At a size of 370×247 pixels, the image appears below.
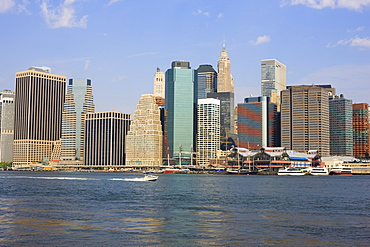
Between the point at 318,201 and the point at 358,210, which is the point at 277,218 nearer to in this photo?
the point at 358,210

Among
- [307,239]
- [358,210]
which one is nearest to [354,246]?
[307,239]

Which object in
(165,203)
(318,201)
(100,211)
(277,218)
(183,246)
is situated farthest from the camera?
(318,201)

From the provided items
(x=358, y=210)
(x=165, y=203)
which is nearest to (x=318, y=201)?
(x=358, y=210)

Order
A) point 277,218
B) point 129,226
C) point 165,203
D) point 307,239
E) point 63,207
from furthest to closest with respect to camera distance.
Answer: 1. point 165,203
2. point 63,207
3. point 277,218
4. point 129,226
5. point 307,239

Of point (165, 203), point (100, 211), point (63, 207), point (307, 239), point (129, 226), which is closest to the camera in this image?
point (307, 239)

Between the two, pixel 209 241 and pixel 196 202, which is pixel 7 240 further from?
pixel 196 202

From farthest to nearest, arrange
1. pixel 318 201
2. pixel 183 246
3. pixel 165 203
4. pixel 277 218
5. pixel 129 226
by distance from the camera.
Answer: pixel 318 201 → pixel 165 203 → pixel 277 218 → pixel 129 226 → pixel 183 246

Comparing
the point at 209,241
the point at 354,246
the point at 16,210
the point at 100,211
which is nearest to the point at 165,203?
the point at 100,211

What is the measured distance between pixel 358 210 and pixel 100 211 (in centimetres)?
4397

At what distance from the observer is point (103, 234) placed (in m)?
58.8

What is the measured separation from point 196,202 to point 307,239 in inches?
1700

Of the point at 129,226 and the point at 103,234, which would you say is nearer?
the point at 103,234

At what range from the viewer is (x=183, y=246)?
175ft

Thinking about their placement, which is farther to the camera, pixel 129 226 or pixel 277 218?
pixel 277 218
